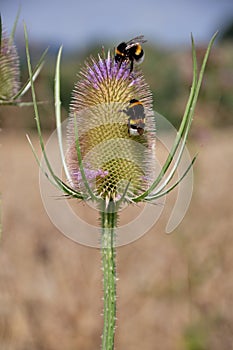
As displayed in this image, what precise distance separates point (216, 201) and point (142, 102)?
361cm

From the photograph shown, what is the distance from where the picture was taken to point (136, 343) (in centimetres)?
288

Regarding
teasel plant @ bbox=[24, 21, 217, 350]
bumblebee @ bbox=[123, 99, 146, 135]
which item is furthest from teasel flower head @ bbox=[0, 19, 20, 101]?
bumblebee @ bbox=[123, 99, 146, 135]

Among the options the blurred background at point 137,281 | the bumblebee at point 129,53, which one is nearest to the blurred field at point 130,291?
the blurred background at point 137,281

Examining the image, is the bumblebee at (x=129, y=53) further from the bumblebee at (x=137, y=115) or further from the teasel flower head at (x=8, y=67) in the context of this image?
the teasel flower head at (x=8, y=67)

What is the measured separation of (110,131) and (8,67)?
0.53m

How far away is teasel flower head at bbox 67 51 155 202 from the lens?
1.13 meters

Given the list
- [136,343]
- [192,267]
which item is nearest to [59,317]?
[136,343]

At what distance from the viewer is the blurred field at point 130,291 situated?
2.65m

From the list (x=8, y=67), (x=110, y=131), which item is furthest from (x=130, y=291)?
(x=110, y=131)

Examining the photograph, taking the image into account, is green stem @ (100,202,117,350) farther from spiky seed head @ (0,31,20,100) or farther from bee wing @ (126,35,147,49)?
spiky seed head @ (0,31,20,100)

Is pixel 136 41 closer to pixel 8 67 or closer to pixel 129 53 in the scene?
pixel 129 53

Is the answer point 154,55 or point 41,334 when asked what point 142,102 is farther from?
point 154,55

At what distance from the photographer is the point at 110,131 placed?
1.18 m

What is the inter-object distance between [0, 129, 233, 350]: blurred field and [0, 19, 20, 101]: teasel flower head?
3.78 ft
